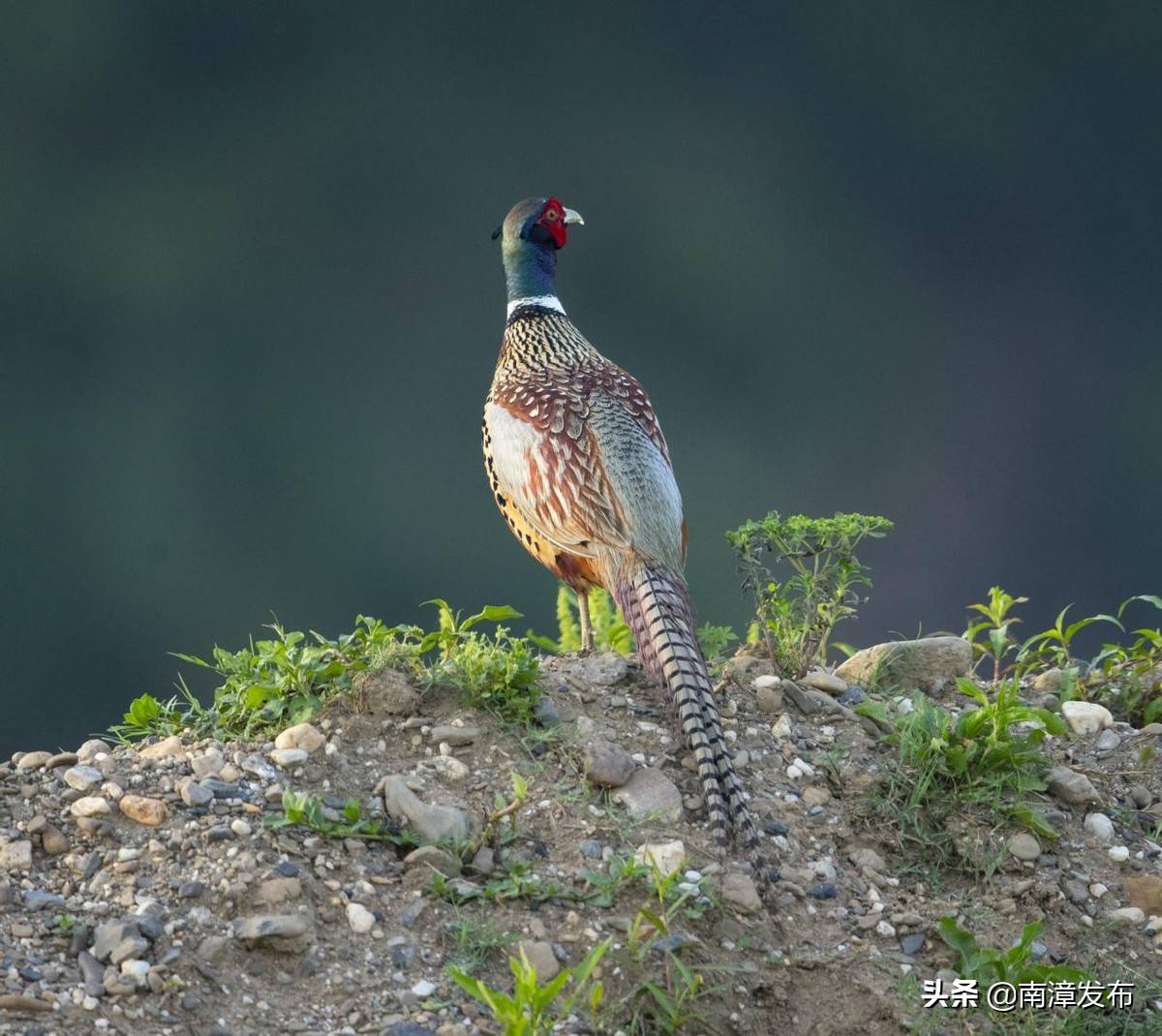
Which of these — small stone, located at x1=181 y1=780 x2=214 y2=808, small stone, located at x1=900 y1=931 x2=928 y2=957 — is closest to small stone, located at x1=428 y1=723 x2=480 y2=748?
small stone, located at x1=181 y1=780 x2=214 y2=808

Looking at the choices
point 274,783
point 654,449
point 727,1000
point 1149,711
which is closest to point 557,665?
point 654,449

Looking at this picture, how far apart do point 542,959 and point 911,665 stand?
306 cm

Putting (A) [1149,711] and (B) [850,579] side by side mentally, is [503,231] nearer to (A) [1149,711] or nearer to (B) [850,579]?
(B) [850,579]

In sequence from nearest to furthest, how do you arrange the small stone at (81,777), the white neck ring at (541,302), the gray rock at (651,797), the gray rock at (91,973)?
1. the gray rock at (91,973)
2. the small stone at (81,777)
3. the gray rock at (651,797)
4. the white neck ring at (541,302)

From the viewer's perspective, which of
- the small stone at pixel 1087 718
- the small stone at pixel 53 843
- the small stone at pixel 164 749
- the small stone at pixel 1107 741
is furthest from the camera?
the small stone at pixel 1087 718

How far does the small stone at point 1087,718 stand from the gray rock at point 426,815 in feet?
10.7

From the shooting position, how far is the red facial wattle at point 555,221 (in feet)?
26.4

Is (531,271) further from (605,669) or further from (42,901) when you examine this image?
(42,901)

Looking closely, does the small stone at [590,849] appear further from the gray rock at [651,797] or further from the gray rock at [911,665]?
the gray rock at [911,665]

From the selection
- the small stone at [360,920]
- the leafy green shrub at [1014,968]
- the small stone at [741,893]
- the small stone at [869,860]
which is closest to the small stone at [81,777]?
the small stone at [360,920]

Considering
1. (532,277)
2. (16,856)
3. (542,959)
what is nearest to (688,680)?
(542,959)

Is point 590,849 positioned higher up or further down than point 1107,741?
further down

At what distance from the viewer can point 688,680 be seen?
609 cm

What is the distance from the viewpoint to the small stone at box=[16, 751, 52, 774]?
5.94 metres
